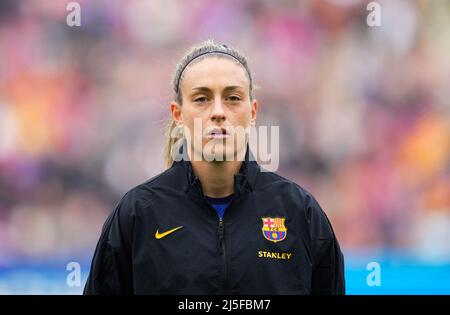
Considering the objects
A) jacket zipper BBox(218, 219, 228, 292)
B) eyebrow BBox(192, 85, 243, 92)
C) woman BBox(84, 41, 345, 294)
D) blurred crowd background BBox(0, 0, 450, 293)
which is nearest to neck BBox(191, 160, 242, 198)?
woman BBox(84, 41, 345, 294)

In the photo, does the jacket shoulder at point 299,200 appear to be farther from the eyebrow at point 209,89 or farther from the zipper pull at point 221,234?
the eyebrow at point 209,89

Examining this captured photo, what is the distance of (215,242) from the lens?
201cm

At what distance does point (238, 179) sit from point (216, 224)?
0.57 ft

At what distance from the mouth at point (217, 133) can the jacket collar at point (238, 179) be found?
0.46 ft

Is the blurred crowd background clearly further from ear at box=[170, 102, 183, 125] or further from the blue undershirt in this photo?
the blue undershirt

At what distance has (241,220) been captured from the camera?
81.5 inches

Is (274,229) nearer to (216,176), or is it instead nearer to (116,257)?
(216,176)

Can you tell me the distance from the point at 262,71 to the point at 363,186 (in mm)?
1276

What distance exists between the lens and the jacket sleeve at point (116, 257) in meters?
2.05

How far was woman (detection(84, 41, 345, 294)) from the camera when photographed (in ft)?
6.51

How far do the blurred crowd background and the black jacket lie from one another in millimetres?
2948

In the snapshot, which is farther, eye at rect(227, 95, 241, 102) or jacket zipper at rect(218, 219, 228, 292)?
eye at rect(227, 95, 241, 102)

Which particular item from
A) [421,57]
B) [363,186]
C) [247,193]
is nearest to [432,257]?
[363,186]

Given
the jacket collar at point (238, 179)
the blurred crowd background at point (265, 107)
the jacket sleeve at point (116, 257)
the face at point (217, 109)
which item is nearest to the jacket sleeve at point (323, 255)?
the jacket collar at point (238, 179)
